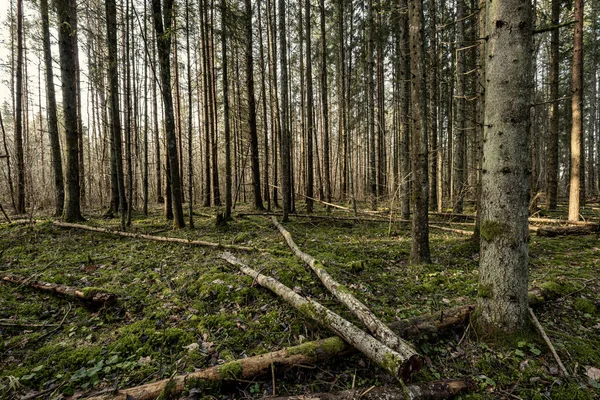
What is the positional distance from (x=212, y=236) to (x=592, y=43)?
31.7 metres

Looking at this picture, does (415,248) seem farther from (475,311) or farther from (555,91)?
(555,91)

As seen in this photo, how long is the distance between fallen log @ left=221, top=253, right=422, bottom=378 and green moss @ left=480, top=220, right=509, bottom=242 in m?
1.52

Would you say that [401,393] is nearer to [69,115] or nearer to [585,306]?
[585,306]

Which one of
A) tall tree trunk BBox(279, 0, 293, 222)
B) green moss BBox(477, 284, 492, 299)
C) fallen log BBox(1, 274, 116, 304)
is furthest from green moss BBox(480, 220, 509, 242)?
tall tree trunk BBox(279, 0, 293, 222)

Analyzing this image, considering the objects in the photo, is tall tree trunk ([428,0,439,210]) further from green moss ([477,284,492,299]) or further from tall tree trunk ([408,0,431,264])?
green moss ([477,284,492,299])

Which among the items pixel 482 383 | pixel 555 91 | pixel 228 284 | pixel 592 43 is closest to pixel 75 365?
pixel 228 284

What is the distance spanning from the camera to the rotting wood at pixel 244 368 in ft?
7.84

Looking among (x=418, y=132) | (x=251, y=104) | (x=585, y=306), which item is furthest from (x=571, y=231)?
(x=251, y=104)

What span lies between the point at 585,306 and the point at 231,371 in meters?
4.71

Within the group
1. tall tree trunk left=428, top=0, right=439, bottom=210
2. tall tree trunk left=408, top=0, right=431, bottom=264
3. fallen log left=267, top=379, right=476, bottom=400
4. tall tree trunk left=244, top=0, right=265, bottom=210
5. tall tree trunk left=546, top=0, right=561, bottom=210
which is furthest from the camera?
tall tree trunk left=546, top=0, right=561, bottom=210

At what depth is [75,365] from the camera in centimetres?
303

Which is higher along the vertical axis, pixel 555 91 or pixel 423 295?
pixel 555 91

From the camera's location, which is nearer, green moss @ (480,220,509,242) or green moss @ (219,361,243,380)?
green moss @ (219,361,243,380)

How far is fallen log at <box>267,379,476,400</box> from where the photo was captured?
2.30 m
